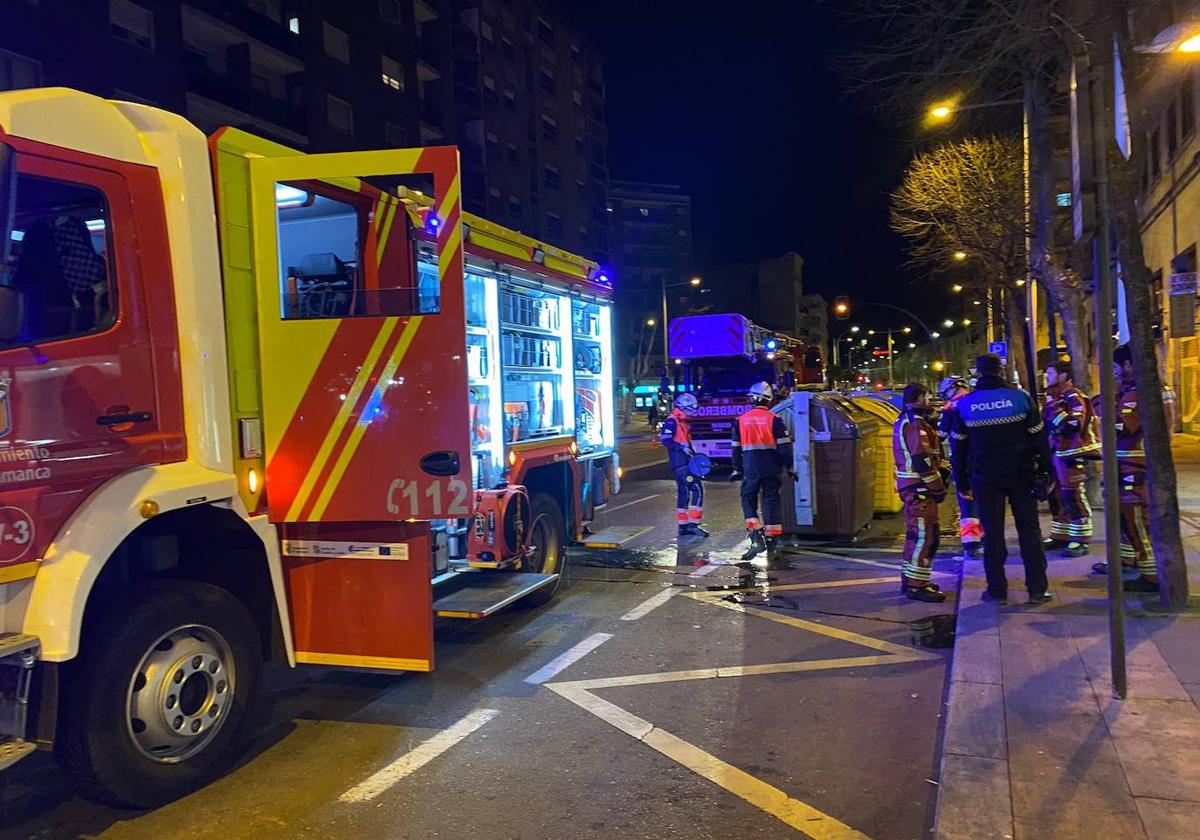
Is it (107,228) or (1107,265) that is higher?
(107,228)

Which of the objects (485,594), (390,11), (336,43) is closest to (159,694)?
(485,594)

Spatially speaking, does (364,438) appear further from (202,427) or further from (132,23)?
(132,23)

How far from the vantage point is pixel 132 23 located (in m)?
21.5

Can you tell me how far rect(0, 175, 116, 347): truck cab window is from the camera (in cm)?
340

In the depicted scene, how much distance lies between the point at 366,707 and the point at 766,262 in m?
104

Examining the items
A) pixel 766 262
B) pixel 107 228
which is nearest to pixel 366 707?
pixel 107 228

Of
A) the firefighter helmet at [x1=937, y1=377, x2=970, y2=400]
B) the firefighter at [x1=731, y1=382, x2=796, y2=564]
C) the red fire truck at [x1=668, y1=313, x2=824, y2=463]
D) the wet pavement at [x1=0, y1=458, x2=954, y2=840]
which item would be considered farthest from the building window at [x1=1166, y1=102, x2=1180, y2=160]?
the wet pavement at [x1=0, y1=458, x2=954, y2=840]

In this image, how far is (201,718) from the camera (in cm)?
386

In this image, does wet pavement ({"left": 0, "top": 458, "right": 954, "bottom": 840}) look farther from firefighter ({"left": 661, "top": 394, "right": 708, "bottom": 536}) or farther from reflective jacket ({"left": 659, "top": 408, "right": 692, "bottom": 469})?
reflective jacket ({"left": 659, "top": 408, "right": 692, "bottom": 469})

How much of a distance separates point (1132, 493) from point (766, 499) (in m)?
3.32

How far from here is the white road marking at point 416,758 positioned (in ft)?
12.4

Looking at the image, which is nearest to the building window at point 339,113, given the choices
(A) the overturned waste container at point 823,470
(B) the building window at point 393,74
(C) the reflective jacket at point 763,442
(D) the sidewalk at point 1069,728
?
(B) the building window at point 393,74

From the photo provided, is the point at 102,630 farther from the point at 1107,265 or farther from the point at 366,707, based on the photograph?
the point at 1107,265

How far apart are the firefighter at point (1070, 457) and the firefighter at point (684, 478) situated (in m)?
3.80
